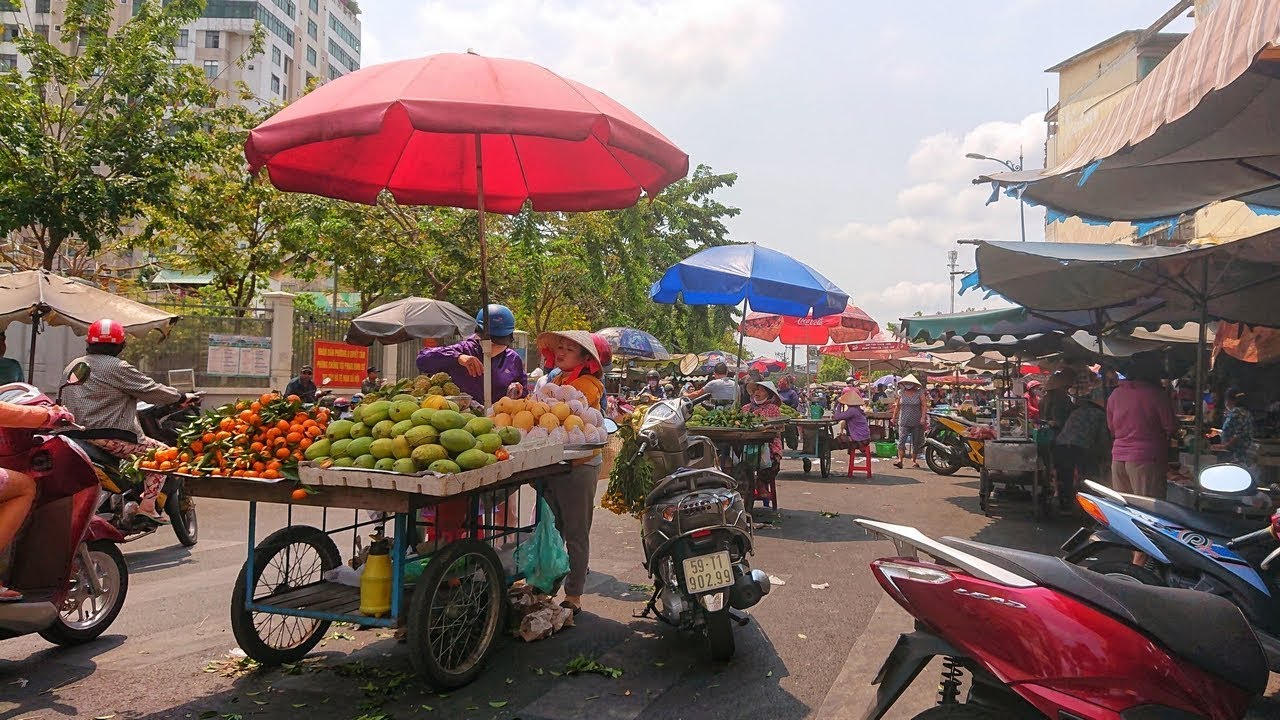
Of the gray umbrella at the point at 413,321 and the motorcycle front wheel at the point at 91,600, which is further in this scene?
the gray umbrella at the point at 413,321

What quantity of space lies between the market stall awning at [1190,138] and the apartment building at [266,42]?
5153cm

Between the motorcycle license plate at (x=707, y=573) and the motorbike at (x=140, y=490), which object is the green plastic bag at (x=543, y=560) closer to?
the motorcycle license plate at (x=707, y=573)

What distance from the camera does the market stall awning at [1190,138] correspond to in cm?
390

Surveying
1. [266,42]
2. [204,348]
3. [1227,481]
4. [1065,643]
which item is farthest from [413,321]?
[266,42]

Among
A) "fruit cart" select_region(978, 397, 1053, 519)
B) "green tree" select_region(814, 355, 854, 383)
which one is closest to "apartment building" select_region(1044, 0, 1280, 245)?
"fruit cart" select_region(978, 397, 1053, 519)

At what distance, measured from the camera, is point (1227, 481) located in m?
3.57

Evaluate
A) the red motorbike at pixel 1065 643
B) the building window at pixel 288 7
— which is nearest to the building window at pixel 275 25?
the building window at pixel 288 7

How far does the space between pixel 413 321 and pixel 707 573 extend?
935cm

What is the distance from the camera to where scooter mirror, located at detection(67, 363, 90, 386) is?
515 cm

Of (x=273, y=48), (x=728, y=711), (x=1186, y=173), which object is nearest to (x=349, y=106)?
(x=728, y=711)

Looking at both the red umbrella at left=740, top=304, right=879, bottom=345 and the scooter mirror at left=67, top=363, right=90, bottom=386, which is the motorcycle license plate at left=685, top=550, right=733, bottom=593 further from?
the red umbrella at left=740, top=304, right=879, bottom=345

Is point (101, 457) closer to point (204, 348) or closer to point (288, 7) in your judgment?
point (204, 348)

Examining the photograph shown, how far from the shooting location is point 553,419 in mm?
4797

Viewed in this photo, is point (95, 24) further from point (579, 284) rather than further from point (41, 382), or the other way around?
point (579, 284)
